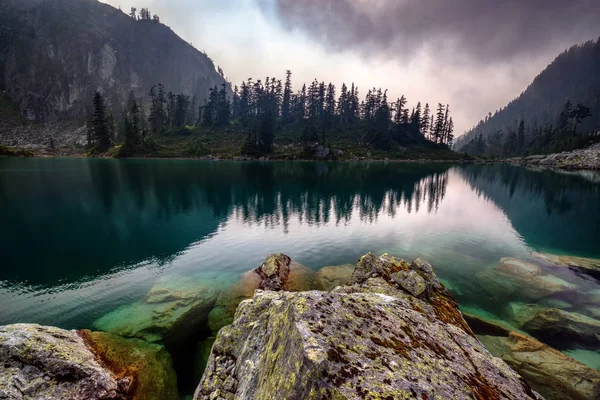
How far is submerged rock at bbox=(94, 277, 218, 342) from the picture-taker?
43.8ft

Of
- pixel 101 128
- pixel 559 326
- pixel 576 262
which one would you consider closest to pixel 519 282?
pixel 559 326

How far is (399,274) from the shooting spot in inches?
565

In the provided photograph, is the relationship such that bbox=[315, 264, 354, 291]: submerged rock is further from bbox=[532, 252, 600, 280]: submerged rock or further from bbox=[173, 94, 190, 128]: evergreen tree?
bbox=[173, 94, 190, 128]: evergreen tree

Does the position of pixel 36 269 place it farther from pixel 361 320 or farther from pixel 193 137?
pixel 193 137

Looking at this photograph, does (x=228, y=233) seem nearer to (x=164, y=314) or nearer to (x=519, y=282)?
(x=164, y=314)

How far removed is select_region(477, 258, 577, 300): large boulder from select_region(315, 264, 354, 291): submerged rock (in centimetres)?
1025

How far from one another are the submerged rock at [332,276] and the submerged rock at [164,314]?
23.6 feet

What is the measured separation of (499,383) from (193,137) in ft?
590

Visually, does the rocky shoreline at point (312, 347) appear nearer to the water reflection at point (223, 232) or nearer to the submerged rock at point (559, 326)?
the submerged rock at point (559, 326)

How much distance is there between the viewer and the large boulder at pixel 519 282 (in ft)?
61.9

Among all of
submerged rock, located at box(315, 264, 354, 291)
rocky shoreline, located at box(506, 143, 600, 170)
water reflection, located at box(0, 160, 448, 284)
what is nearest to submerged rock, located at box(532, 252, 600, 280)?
water reflection, located at box(0, 160, 448, 284)

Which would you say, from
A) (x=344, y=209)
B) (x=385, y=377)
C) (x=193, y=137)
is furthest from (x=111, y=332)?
(x=193, y=137)

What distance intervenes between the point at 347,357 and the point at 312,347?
671mm

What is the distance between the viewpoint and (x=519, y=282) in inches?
803
